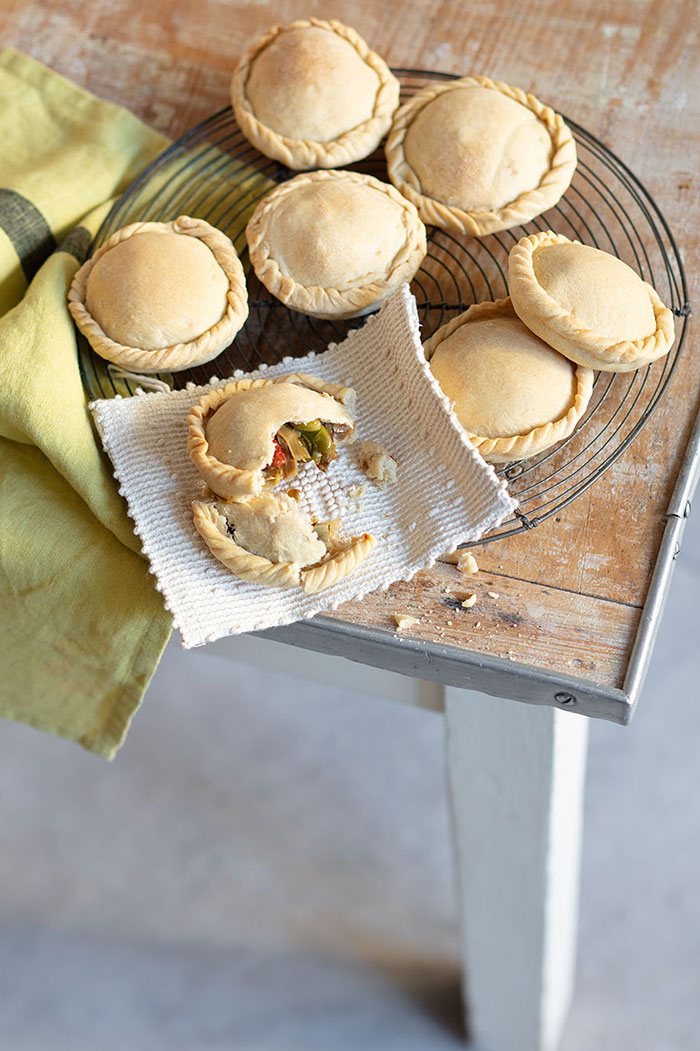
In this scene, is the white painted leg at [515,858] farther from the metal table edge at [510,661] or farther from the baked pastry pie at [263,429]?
the baked pastry pie at [263,429]

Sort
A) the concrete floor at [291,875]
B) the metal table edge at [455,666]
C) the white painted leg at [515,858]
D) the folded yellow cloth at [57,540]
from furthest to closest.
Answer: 1. the concrete floor at [291,875]
2. the white painted leg at [515,858]
3. the folded yellow cloth at [57,540]
4. the metal table edge at [455,666]

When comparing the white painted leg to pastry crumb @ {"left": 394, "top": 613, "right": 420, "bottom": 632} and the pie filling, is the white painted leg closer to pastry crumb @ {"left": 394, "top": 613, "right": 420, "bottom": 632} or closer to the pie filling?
pastry crumb @ {"left": 394, "top": 613, "right": 420, "bottom": 632}

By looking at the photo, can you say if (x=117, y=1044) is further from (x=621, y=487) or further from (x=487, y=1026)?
(x=621, y=487)

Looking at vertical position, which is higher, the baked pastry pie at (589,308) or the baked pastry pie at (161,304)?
the baked pastry pie at (589,308)

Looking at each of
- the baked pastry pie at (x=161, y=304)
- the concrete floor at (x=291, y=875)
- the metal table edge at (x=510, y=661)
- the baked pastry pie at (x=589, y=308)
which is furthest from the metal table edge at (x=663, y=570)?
the concrete floor at (x=291, y=875)

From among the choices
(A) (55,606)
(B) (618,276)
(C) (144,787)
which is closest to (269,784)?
(C) (144,787)

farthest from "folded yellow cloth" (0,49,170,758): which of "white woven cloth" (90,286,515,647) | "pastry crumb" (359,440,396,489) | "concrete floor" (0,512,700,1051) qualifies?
"concrete floor" (0,512,700,1051)
